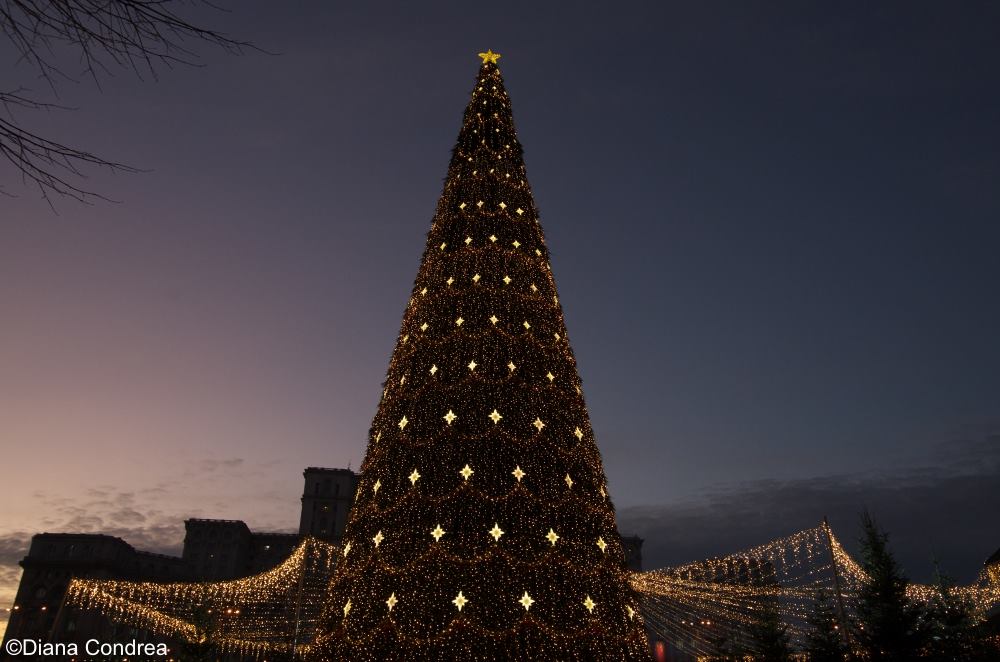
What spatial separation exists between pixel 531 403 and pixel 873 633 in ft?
47.5

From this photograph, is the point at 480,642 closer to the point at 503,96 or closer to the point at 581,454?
the point at 581,454

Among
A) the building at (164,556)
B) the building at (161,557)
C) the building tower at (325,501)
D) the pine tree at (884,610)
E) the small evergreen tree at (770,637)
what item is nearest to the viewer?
the pine tree at (884,610)

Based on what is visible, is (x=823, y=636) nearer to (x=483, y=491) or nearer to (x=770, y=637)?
(x=770, y=637)

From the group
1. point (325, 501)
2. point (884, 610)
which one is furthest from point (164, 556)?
point (884, 610)

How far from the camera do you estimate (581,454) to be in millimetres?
10430

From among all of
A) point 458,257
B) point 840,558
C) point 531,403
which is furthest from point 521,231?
point 840,558

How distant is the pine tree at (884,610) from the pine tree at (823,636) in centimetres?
86

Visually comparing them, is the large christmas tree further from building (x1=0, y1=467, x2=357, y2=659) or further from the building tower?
the building tower

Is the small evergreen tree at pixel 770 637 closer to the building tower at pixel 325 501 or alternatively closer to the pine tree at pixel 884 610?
the pine tree at pixel 884 610

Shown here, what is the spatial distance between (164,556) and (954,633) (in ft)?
298

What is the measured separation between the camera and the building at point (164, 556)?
71688 millimetres

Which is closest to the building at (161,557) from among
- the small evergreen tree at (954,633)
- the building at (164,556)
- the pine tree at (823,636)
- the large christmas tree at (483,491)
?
the building at (164,556)

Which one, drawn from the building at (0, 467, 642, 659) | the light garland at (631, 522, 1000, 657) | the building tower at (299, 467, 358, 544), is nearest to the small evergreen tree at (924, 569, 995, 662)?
the light garland at (631, 522, 1000, 657)

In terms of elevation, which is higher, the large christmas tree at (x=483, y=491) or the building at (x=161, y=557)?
the large christmas tree at (x=483, y=491)
